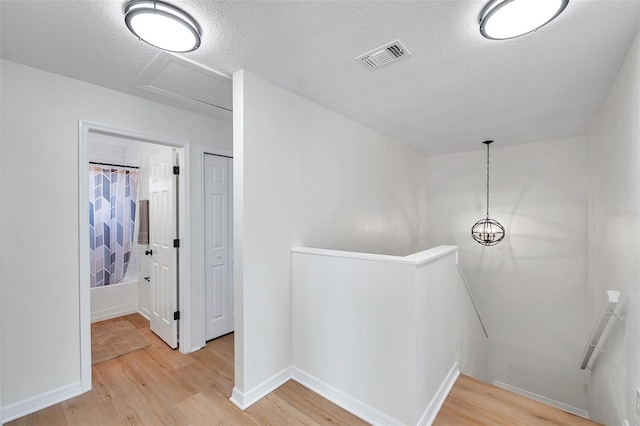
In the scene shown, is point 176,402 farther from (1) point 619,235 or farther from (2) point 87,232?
(1) point 619,235

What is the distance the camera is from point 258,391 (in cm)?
212

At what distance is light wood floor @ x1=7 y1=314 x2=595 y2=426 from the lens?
191 centimetres

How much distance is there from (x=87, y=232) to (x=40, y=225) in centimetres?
28

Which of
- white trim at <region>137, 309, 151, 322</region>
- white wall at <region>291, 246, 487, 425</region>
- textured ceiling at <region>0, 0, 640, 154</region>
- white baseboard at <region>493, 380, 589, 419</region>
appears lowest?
white baseboard at <region>493, 380, 589, 419</region>

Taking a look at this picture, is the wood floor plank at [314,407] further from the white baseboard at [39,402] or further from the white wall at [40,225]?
the white wall at [40,225]

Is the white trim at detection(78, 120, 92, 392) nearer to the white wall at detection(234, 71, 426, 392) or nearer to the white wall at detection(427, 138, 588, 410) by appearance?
the white wall at detection(234, 71, 426, 392)

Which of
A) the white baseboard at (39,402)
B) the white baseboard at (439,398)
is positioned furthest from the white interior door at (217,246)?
the white baseboard at (439,398)

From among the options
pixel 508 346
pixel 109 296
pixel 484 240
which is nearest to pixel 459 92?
pixel 484 240

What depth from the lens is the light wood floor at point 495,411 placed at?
6.26ft

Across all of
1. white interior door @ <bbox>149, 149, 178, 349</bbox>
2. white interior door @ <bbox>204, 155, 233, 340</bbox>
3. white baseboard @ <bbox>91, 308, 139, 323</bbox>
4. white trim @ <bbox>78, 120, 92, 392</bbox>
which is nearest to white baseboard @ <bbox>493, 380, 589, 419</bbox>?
white interior door @ <bbox>204, 155, 233, 340</bbox>

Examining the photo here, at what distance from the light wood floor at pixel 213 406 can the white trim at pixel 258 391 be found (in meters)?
0.03

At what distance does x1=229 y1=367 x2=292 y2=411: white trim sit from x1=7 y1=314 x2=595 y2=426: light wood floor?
0.03m

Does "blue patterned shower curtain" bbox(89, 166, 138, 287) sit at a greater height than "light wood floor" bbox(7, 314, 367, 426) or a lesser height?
greater

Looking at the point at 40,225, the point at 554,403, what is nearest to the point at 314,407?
the point at 40,225
